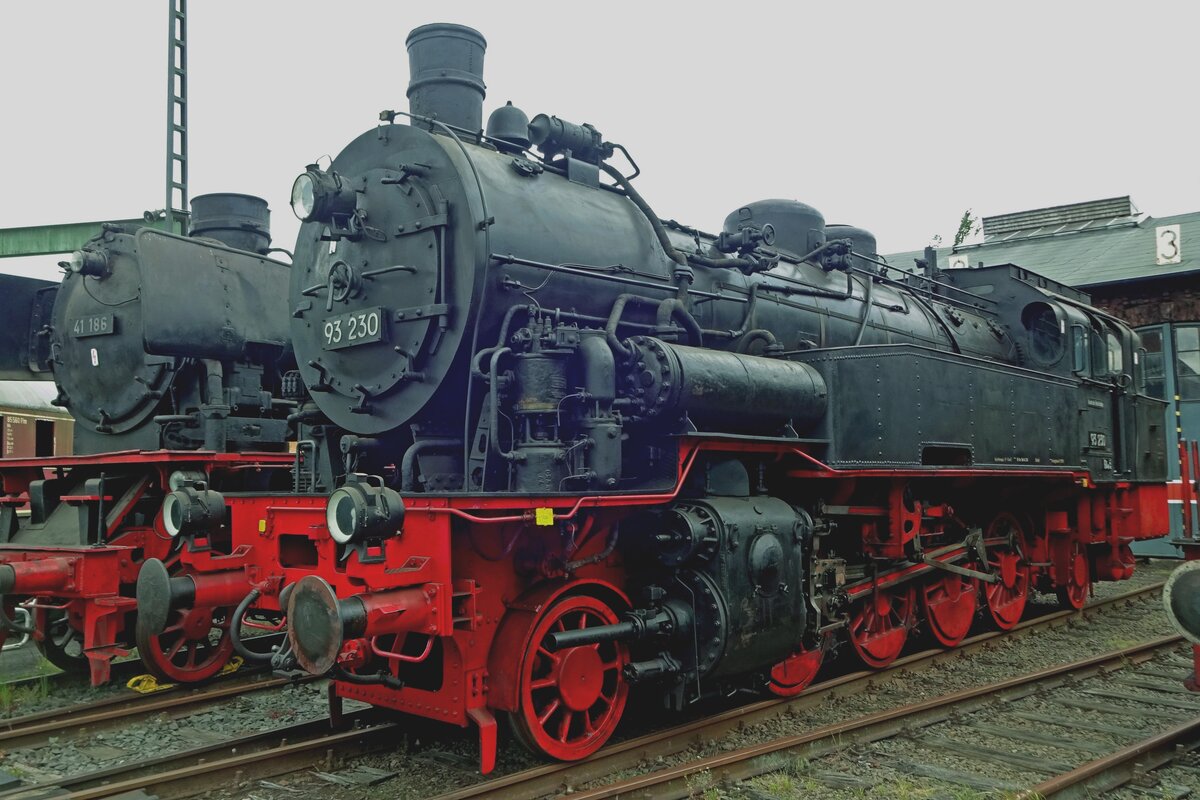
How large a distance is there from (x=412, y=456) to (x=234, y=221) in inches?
218

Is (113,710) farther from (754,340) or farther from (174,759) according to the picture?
(754,340)

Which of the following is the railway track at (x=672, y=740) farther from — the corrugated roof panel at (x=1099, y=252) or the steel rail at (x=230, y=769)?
the corrugated roof panel at (x=1099, y=252)

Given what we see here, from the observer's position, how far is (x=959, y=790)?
5.00m

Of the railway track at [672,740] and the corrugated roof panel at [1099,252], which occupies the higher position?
the corrugated roof panel at [1099,252]

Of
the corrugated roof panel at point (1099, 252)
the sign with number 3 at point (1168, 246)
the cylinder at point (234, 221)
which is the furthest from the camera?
the corrugated roof panel at point (1099, 252)

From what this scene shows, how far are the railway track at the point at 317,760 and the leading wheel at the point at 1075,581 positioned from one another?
17.8 feet

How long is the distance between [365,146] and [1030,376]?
6528mm

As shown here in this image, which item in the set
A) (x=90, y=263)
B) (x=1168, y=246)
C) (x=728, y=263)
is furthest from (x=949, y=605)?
(x=1168, y=246)

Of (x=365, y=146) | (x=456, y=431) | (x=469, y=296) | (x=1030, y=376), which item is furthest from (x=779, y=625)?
(x=1030, y=376)

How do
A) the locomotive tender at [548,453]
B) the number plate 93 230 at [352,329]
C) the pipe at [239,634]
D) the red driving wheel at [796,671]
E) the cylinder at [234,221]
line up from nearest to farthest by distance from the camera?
1. the locomotive tender at [548,453]
2. the pipe at [239,634]
3. the number plate 93 230 at [352,329]
4. the red driving wheel at [796,671]
5. the cylinder at [234,221]

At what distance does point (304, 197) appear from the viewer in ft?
19.4

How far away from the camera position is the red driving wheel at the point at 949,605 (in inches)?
330

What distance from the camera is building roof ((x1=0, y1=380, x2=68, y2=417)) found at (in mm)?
15898

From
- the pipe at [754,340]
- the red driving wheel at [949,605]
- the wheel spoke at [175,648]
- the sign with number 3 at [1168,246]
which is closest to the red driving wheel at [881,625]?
the red driving wheel at [949,605]
